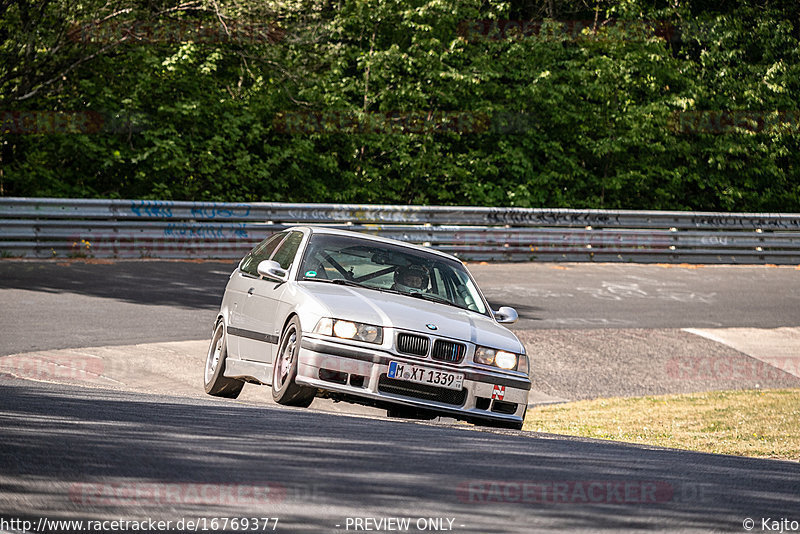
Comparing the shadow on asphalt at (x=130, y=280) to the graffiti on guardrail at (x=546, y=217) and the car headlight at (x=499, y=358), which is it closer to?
the graffiti on guardrail at (x=546, y=217)

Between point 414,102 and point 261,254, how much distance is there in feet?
54.5

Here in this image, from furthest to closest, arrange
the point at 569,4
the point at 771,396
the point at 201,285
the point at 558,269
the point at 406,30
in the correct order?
the point at 569,4 < the point at 406,30 < the point at 558,269 < the point at 201,285 < the point at 771,396

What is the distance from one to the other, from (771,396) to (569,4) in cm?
2014

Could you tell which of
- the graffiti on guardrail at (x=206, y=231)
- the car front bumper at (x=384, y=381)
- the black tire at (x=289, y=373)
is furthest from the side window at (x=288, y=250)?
the graffiti on guardrail at (x=206, y=231)

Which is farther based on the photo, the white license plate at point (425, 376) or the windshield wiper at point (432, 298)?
the windshield wiper at point (432, 298)

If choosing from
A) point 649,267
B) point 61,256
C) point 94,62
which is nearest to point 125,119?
point 94,62

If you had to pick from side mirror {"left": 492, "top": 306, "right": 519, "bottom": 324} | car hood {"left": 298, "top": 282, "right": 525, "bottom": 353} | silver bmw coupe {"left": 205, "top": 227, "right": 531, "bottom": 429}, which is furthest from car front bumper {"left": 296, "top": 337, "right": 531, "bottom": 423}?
side mirror {"left": 492, "top": 306, "right": 519, "bottom": 324}

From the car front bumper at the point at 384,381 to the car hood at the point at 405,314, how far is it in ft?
0.75

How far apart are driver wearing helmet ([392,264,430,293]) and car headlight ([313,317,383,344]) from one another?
3.92 ft

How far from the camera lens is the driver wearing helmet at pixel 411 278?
877cm

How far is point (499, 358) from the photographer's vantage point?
7.86 meters

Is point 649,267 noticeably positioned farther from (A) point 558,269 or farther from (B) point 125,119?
(B) point 125,119

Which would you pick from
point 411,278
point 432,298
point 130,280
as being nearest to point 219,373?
point 411,278

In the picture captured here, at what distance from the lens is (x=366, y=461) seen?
181 inches
